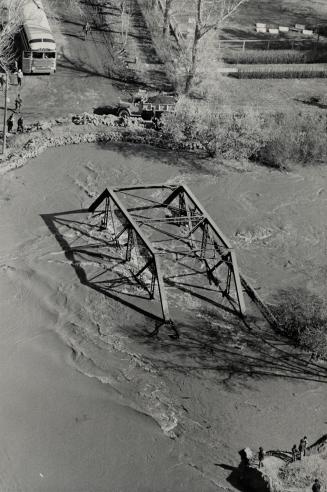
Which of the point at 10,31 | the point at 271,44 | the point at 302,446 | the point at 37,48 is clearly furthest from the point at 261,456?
the point at 271,44

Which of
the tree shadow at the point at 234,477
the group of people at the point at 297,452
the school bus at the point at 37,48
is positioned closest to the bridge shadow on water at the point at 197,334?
the tree shadow at the point at 234,477

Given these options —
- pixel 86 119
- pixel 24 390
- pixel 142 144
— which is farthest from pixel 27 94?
pixel 24 390

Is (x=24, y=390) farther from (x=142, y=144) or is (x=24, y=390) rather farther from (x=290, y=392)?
(x=142, y=144)

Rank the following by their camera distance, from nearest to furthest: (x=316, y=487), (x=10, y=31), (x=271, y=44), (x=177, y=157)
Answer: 1. (x=316, y=487)
2. (x=177, y=157)
3. (x=10, y=31)
4. (x=271, y=44)

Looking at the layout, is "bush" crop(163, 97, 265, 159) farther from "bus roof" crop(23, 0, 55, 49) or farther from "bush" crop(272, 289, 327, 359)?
"bush" crop(272, 289, 327, 359)

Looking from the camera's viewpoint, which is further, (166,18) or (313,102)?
(166,18)

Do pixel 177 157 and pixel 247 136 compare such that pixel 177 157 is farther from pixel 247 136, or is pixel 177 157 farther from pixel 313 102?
pixel 313 102

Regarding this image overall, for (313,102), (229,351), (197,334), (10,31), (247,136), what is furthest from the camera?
(313,102)

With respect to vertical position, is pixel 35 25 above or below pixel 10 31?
above
